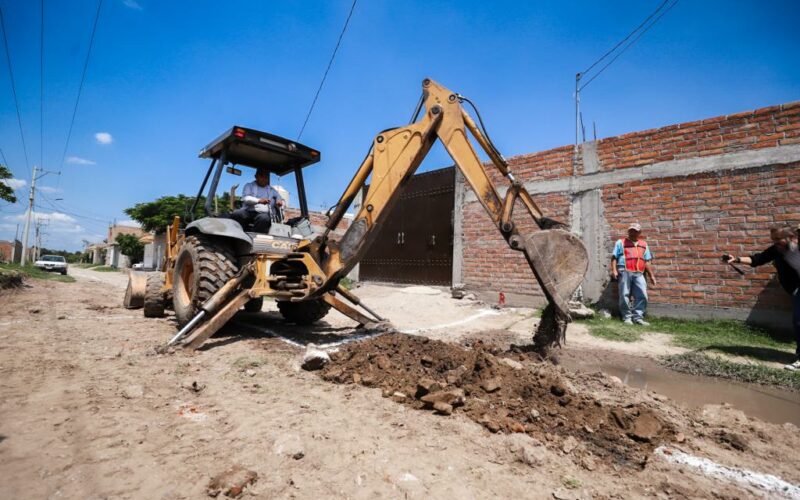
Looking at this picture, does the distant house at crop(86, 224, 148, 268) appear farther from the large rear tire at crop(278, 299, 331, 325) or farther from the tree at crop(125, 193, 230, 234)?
the large rear tire at crop(278, 299, 331, 325)

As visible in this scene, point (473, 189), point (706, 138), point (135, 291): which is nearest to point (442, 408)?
point (473, 189)

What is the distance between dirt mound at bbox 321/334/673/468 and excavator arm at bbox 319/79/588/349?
75 cm

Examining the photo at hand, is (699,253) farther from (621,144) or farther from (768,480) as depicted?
(768,480)

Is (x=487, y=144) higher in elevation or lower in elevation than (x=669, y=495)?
higher

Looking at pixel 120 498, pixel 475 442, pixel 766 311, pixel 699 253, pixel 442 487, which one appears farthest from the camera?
pixel 699 253

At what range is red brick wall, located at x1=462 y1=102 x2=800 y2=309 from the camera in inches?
215

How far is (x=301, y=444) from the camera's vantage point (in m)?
1.97

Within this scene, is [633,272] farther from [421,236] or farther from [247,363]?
[247,363]

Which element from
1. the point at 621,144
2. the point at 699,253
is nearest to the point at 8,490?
the point at 699,253

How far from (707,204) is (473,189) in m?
4.81

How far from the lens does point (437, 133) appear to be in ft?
12.4

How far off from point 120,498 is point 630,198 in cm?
750

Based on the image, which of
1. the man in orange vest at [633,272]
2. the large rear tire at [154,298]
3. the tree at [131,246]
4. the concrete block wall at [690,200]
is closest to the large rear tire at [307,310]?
the large rear tire at [154,298]

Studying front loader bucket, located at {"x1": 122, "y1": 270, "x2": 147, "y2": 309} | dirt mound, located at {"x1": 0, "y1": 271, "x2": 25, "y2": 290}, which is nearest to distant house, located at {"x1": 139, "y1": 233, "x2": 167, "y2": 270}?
dirt mound, located at {"x1": 0, "y1": 271, "x2": 25, "y2": 290}
